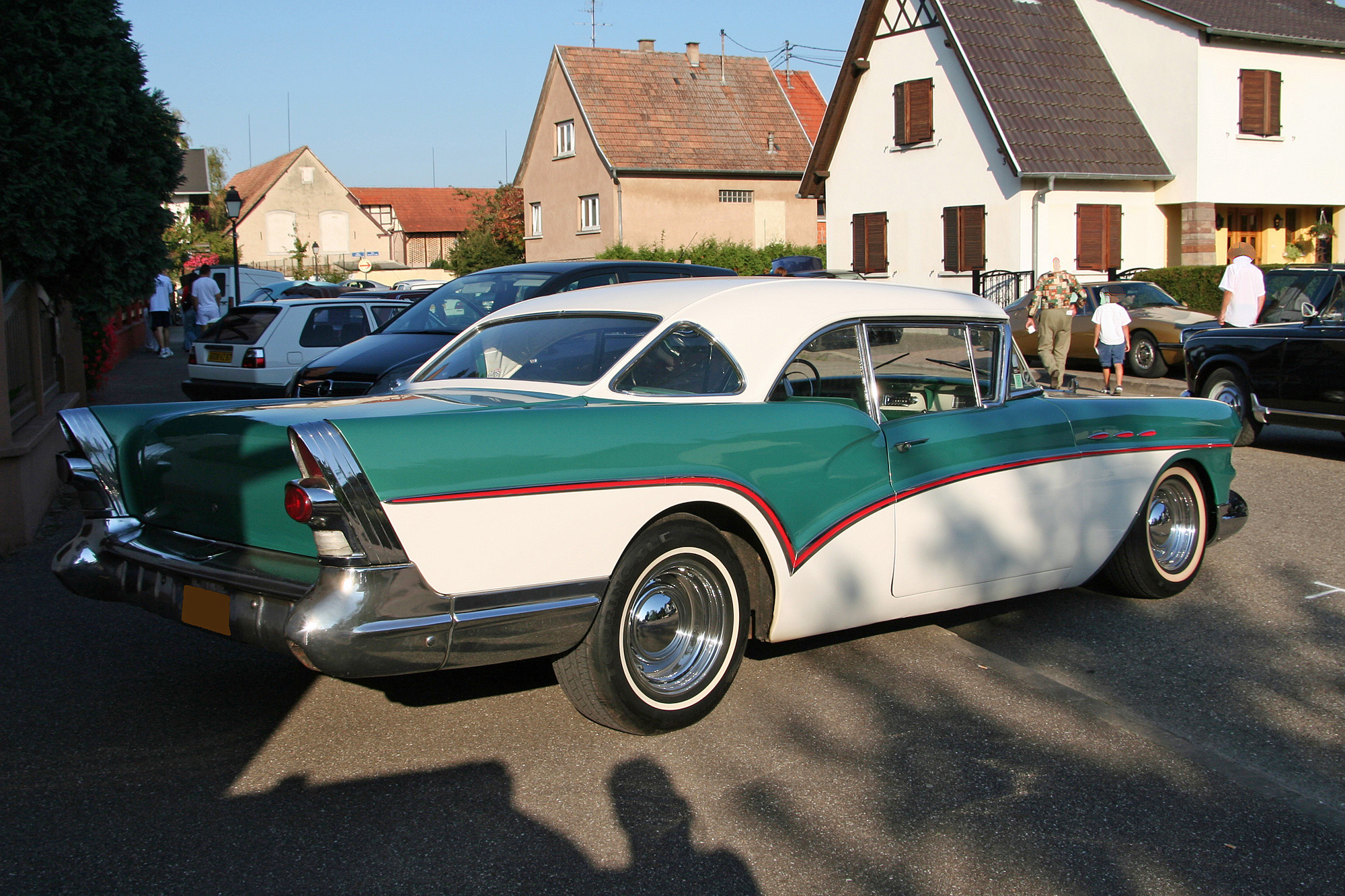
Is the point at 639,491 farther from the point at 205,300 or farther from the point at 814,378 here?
the point at 205,300

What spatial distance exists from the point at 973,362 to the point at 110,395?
12.5m

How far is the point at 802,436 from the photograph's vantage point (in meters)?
4.36

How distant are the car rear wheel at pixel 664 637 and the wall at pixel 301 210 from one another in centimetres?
7113

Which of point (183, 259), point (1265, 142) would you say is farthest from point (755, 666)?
point (183, 259)

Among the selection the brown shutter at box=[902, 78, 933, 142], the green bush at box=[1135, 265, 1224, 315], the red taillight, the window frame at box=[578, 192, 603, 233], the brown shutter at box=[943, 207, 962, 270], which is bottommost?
the red taillight

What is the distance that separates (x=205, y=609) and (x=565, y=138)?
40.5 metres

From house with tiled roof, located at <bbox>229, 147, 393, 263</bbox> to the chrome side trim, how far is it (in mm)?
70161

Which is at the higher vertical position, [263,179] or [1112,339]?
[263,179]

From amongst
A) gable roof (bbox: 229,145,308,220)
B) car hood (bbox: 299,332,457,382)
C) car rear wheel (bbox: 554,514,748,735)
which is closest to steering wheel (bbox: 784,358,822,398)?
car rear wheel (bbox: 554,514,748,735)

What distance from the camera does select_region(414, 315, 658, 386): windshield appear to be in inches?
182

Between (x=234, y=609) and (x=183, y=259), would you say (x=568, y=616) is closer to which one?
(x=234, y=609)

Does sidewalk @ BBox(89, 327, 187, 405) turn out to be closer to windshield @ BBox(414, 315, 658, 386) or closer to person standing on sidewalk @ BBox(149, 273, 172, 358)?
person standing on sidewalk @ BBox(149, 273, 172, 358)

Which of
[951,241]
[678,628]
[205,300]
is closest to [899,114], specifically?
[951,241]

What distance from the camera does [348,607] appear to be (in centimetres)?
335
